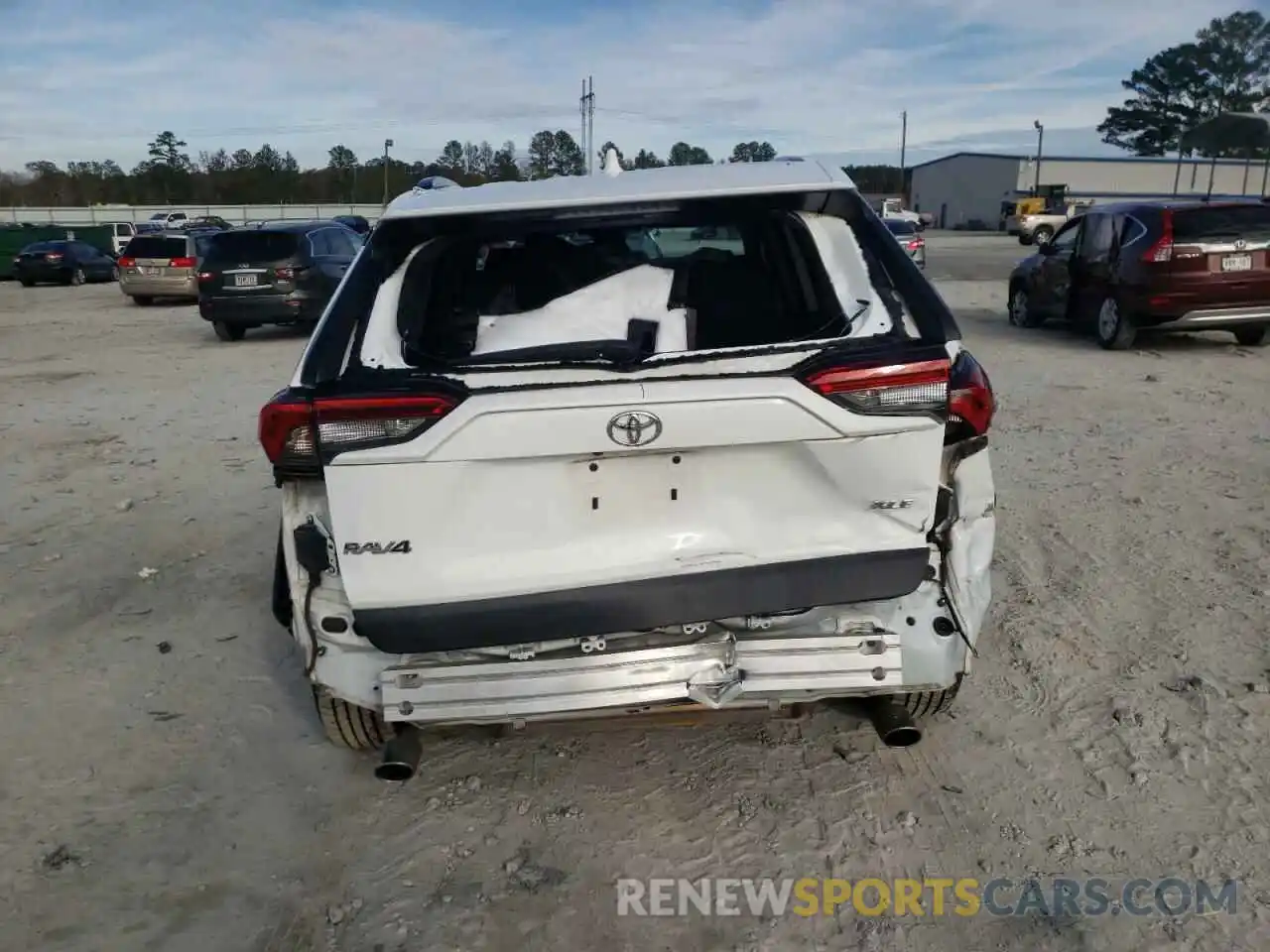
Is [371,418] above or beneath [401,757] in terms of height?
above

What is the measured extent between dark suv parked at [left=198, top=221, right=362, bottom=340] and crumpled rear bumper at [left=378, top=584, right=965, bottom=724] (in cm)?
1298

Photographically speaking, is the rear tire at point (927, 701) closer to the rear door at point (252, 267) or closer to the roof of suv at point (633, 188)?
the roof of suv at point (633, 188)

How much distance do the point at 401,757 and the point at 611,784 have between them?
2.27 ft

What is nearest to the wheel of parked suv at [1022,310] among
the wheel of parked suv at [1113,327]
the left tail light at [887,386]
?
the wheel of parked suv at [1113,327]

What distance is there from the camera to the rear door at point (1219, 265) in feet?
34.9

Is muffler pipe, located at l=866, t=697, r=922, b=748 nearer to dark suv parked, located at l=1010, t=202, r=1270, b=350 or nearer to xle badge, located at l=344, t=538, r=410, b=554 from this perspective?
xle badge, located at l=344, t=538, r=410, b=554

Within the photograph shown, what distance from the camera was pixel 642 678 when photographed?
9.27 ft

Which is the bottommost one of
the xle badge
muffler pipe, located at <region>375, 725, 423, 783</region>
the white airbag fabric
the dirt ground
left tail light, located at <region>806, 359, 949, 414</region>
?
the dirt ground

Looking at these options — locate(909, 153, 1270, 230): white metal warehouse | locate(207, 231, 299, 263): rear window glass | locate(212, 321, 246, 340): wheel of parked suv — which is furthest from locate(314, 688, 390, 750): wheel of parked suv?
locate(909, 153, 1270, 230): white metal warehouse

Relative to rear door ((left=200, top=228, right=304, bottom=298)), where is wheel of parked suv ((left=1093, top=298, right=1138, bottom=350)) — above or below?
below

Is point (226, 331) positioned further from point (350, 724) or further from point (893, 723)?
point (893, 723)

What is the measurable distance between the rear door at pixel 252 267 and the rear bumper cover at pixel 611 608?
13.4m

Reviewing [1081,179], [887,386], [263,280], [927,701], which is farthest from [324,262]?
[1081,179]

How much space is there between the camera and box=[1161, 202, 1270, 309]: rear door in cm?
1064
